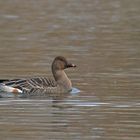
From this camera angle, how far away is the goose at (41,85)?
62.3 ft

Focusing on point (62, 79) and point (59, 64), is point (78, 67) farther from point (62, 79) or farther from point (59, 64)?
point (62, 79)

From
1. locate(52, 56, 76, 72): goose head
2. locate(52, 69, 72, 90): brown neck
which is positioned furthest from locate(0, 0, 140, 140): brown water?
locate(52, 56, 76, 72): goose head

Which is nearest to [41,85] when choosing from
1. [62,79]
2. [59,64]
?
[62,79]

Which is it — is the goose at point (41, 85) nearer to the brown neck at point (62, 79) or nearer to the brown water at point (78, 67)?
the brown neck at point (62, 79)

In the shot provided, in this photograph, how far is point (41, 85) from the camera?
19.2m

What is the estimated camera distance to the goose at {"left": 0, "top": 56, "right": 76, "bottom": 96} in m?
19.0

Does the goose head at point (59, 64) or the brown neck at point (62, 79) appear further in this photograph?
the goose head at point (59, 64)

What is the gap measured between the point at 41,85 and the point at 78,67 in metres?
3.50

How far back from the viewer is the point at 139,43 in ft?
92.2

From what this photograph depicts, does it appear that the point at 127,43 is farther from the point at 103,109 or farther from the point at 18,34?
the point at 103,109

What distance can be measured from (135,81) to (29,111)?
12.7ft

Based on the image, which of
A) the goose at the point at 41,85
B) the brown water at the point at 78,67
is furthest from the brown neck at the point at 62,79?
the brown water at the point at 78,67

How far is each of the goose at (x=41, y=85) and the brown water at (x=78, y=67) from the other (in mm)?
369

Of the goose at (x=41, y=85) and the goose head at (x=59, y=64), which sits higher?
the goose head at (x=59, y=64)
